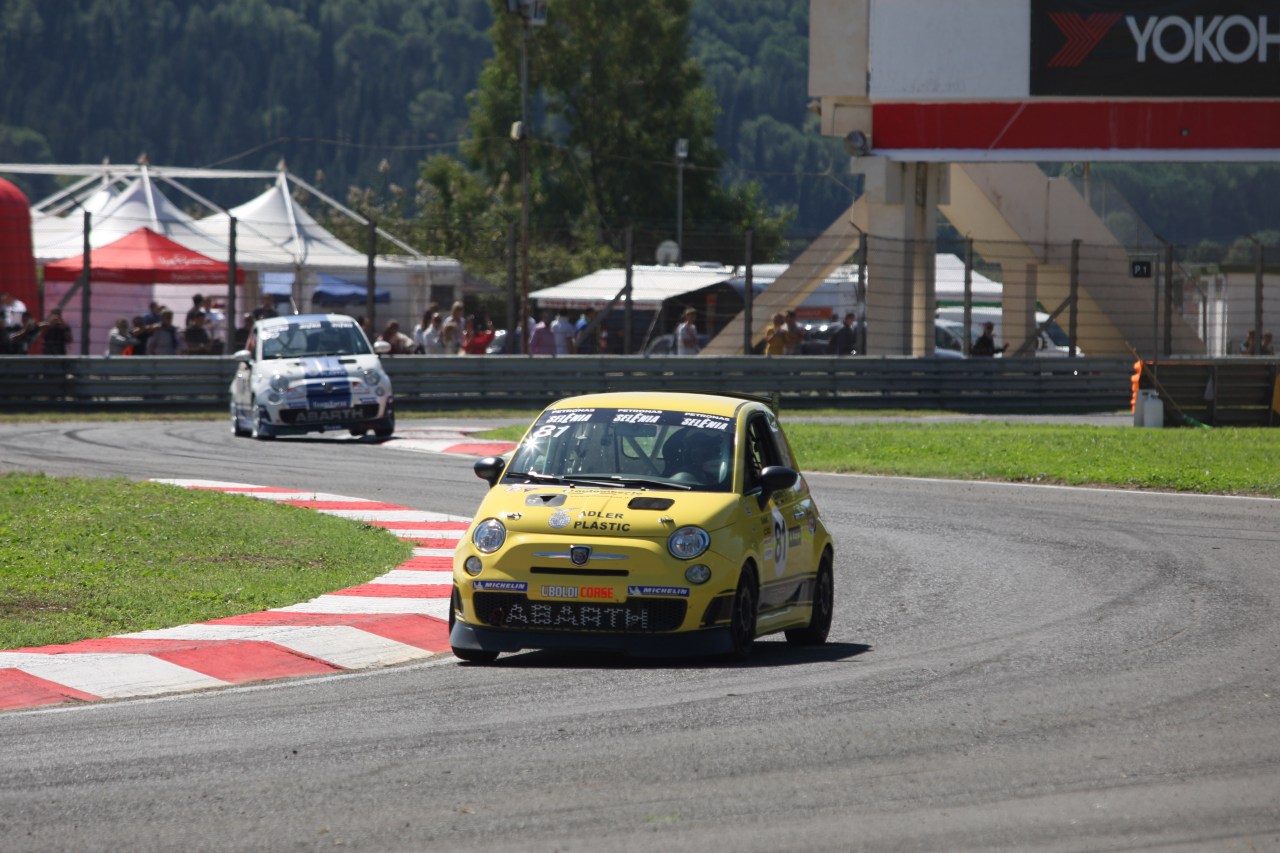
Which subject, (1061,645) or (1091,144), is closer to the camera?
(1061,645)

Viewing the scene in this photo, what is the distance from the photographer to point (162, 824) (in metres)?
5.61

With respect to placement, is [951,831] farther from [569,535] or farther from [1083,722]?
[569,535]

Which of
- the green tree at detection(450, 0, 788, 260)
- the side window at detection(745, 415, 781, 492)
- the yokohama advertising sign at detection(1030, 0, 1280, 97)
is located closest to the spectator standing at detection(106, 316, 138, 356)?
the yokohama advertising sign at detection(1030, 0, 1280, 97)

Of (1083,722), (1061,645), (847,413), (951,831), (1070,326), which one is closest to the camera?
(951,831)

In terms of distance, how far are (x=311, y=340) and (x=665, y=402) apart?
1571 cm

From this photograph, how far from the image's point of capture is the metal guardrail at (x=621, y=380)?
2877cm

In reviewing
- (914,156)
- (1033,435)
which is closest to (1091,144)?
(914,156)

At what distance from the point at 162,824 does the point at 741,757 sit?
202cm

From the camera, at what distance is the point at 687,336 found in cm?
3259

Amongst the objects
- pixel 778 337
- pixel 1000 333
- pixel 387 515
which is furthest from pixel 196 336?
pixel 1000 333

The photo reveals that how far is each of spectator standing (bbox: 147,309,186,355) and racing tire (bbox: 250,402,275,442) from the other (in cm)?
595

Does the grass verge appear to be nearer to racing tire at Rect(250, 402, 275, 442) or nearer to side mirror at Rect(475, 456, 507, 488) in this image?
side mirror at Rect(475, 456, 507, 488)

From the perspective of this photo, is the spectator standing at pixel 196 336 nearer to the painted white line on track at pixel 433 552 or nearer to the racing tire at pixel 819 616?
the painted white line on track at pixel 433 552

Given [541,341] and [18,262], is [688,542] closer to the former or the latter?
[541,341]
